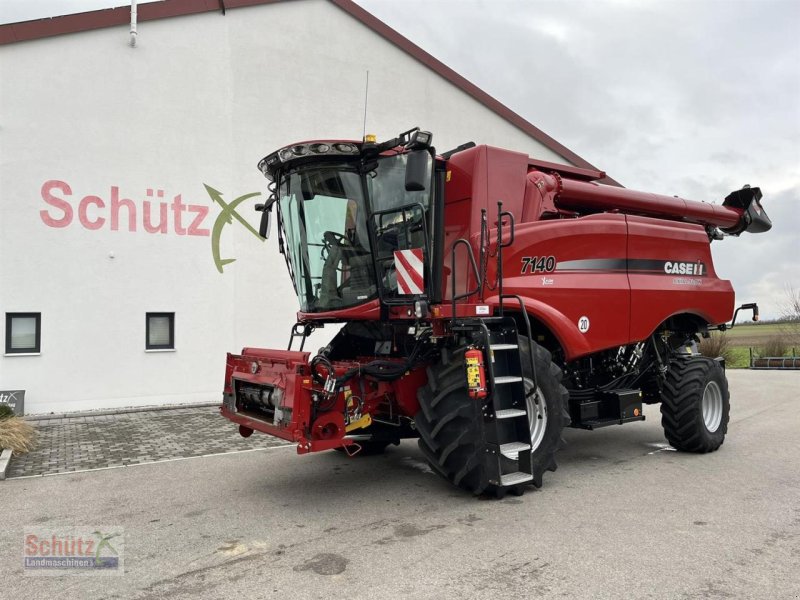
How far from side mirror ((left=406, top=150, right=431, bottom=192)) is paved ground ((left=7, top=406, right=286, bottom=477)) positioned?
427cm

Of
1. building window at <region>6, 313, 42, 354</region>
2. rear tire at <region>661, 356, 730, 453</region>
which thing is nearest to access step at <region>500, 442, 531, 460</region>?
rear tire at <region>661, 356, 730, 453</region>

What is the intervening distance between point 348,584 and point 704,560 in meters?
2.23

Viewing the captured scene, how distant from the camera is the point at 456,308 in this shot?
523cm

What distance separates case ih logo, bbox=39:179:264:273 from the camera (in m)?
9.81

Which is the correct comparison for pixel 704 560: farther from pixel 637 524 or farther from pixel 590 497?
pixel 590 497

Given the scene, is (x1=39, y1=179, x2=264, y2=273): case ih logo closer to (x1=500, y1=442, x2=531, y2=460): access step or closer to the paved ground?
the paved ground

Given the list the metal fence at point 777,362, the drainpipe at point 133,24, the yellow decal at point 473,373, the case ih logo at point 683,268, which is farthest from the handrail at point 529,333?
the metal fence at point 777,362

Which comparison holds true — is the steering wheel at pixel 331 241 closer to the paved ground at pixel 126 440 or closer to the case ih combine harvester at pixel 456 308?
the case ih combine harvester at pixel 456 308

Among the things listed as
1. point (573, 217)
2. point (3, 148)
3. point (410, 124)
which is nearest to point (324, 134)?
point (410, 124)

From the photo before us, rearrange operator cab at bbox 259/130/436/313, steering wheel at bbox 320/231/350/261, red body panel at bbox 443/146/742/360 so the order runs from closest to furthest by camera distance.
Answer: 1. operator cab at bbox 259/130/436/313
2. steering wheel at bbox 320/231/350/261
3. red body panel at bbox 443/146/742/360

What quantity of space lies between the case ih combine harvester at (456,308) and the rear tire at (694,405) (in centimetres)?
2

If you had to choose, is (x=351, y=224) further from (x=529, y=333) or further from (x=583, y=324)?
(x=583, y=324)

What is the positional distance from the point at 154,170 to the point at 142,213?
810 millimetres

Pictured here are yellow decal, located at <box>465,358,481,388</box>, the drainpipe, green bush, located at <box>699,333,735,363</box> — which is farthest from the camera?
green bush, located at <box>699,333,735,363</box>
